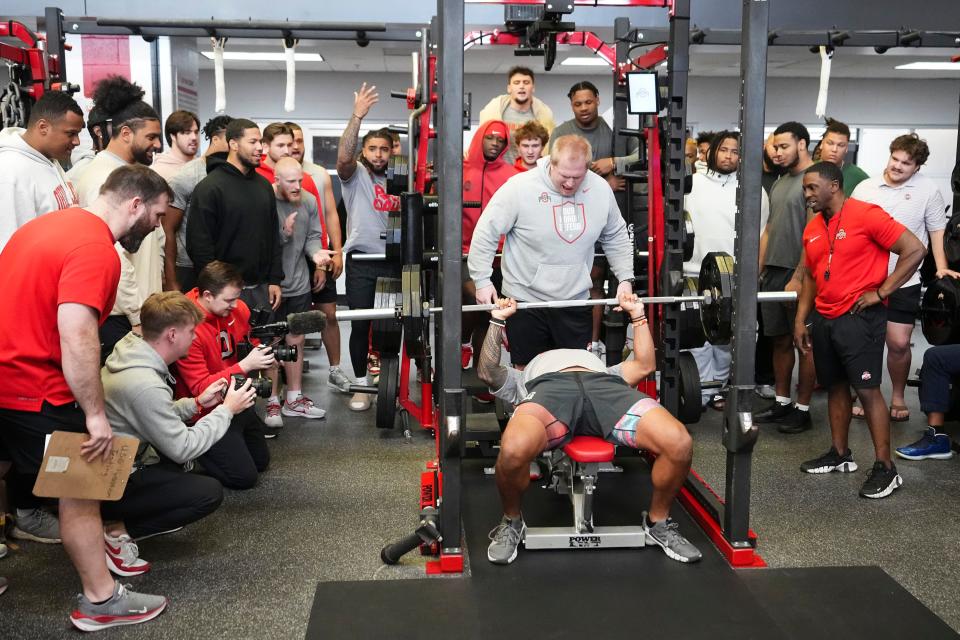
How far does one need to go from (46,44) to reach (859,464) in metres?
4.51

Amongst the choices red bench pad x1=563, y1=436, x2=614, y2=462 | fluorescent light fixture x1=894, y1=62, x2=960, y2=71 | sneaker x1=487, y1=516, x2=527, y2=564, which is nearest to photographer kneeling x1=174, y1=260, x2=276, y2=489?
sneaker x1=487, y1=516, x2=527, y2=564

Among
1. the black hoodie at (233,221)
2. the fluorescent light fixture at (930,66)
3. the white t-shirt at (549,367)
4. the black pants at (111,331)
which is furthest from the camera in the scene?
the fluorescent light fixture at (930,66)

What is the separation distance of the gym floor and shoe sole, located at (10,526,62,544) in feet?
0.08

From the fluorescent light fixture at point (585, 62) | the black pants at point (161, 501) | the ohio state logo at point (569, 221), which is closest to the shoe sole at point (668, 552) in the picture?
the ohio state logo at point (569, 221)

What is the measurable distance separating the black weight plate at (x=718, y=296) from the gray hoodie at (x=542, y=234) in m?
0.49

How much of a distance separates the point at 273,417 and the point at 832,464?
273 cm

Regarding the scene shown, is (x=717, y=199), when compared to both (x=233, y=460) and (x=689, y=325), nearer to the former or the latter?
(x=689, y=325)

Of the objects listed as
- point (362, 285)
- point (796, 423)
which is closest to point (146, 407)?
point (362, 285)

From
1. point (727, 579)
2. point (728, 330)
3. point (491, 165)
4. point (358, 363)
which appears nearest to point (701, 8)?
point (491, 165)

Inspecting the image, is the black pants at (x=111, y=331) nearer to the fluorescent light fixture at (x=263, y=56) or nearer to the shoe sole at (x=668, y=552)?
the shoe sole at (x=668, y=552)

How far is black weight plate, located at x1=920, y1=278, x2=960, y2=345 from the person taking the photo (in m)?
4.08

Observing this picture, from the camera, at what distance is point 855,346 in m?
3.50

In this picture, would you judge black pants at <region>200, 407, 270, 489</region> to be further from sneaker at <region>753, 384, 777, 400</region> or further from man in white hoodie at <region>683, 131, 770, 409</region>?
sneaker at <region>753, 384, 777, 400</region>

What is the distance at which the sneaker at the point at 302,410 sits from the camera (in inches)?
182
